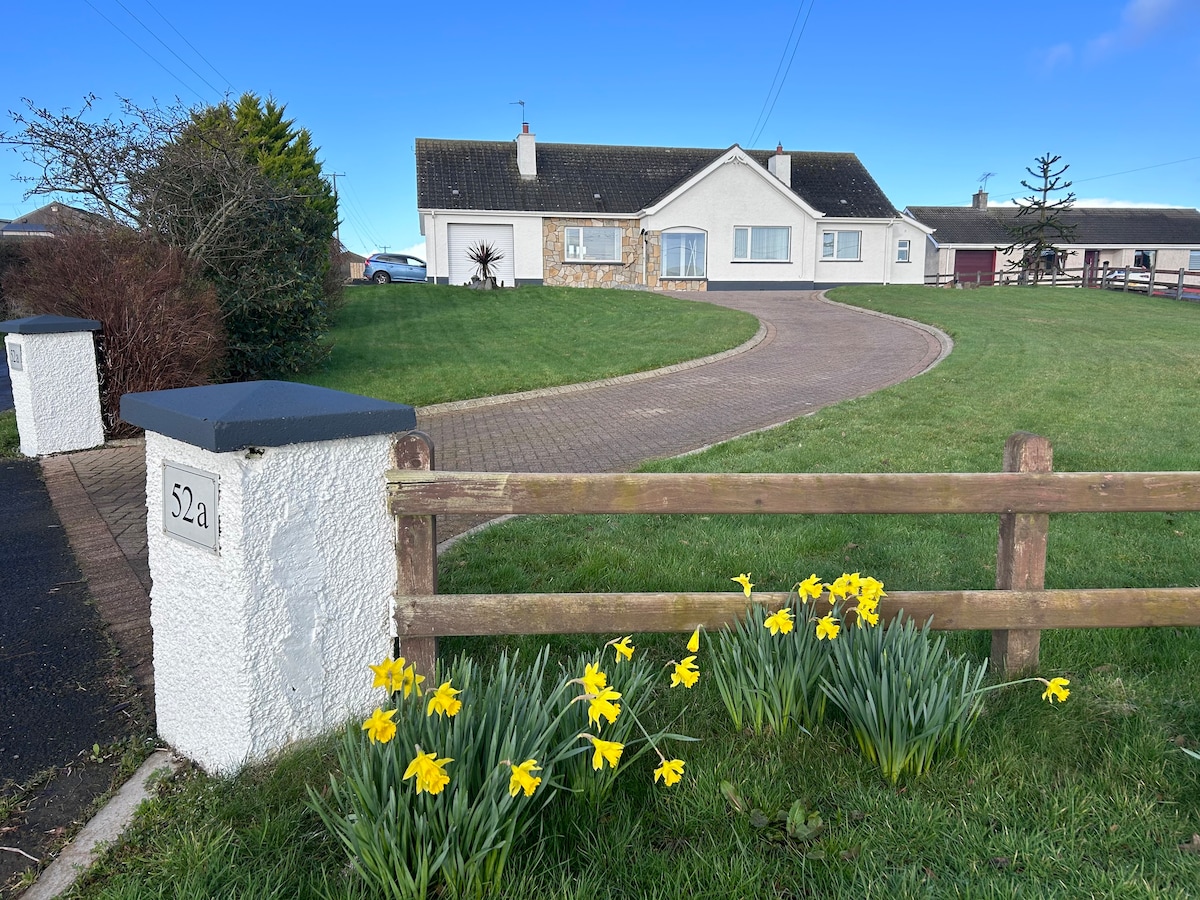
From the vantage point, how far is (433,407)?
12.1m

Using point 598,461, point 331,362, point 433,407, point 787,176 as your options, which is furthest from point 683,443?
point 787,176

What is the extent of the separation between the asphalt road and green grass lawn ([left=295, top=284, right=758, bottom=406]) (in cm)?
655

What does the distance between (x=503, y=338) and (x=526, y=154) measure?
696 inches

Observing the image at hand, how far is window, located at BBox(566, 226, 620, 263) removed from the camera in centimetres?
3409

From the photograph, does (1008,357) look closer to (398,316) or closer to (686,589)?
(686,589)

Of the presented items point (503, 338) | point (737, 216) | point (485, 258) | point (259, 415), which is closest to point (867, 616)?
point (259, 415)

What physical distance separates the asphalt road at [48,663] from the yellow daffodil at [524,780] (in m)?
2.03

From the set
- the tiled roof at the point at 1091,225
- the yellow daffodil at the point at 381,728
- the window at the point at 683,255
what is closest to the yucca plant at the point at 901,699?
the yellow daffodil at the point at 381,728

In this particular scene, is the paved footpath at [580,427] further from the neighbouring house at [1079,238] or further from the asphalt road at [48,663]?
the neighbouring house at [1079,238]

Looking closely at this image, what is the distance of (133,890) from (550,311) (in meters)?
22.4

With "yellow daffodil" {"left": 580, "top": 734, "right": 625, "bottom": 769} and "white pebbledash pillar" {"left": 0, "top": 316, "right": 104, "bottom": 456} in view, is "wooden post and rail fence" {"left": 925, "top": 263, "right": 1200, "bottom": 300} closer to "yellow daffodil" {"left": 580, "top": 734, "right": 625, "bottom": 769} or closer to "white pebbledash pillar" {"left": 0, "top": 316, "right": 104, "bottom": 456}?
"white pebbledash pillar" {"left": 0, "top": 316, "right": 104, "bottom": 456}

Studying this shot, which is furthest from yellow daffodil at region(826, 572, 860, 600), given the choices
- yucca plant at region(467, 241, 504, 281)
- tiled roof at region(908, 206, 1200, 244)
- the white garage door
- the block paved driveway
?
tiled roof at region(908, 206, 1200, 244)

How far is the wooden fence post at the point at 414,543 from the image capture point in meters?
3.29

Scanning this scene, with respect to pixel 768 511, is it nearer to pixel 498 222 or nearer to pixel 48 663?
pixel 48 663
